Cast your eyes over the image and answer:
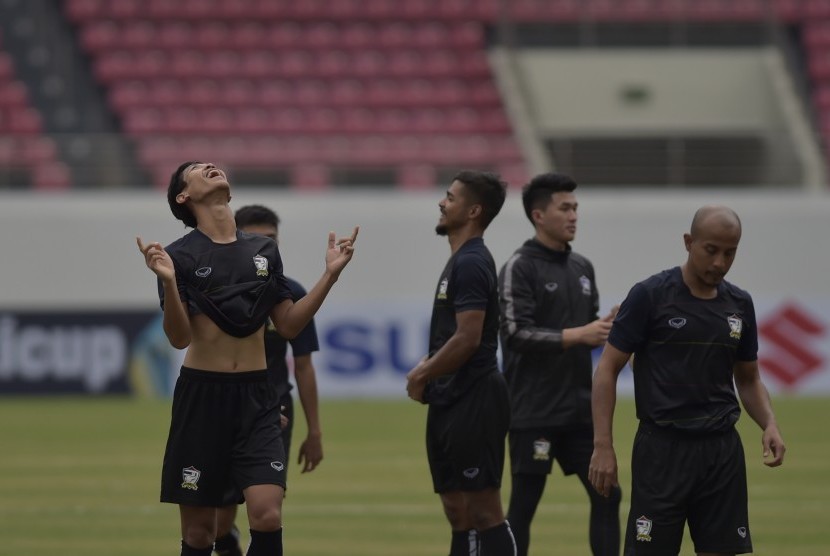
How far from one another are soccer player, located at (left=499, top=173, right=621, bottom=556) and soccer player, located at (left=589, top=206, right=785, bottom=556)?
1572 mm

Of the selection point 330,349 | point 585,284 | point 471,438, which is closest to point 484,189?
point 471,438

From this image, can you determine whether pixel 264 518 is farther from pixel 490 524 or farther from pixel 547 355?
pixel 547 355

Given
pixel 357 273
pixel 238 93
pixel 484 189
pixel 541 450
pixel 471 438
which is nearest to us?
pixel 471 438

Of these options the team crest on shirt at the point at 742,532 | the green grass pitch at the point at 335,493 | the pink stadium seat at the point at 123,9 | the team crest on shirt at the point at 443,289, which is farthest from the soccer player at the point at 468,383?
the pink stadium seat at the point at 123,9

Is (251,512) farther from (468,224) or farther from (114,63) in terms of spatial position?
(114,63)

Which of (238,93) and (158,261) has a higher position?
(238,93)

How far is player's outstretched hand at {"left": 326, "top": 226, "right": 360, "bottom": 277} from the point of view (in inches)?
281

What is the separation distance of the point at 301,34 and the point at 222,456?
22.9 meters

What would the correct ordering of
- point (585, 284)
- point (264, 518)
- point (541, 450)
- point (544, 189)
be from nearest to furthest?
point (264, 518)
point (541, 450)
point (544, 189)
point (585, 284)

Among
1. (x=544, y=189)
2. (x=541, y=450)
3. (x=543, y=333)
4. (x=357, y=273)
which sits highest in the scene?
(x=357, y=273)

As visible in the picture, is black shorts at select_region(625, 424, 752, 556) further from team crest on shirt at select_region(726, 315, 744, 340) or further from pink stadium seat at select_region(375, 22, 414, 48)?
pink stadium seat at select_region(375, 22, 414, 48)

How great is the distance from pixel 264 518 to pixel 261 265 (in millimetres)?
1192

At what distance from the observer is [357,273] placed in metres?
23.4

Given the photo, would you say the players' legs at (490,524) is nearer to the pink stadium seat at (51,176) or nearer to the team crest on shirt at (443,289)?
the team crest on shirt at (443,289)
